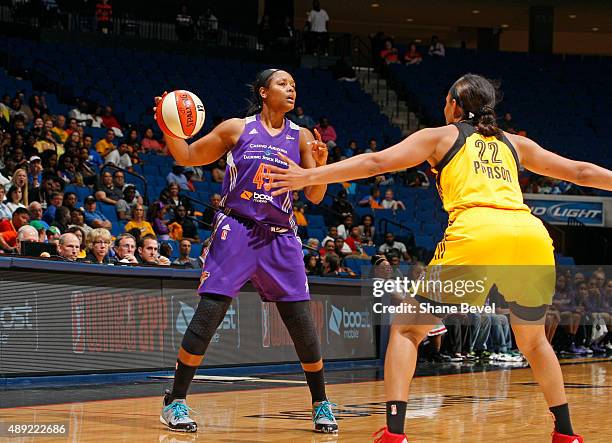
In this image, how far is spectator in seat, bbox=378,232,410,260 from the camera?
16.8 m

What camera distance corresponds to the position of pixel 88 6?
2381 cm

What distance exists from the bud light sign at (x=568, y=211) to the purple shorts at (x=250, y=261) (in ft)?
53.3

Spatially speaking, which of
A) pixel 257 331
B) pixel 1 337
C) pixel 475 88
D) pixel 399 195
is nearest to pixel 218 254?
pixel 475 88

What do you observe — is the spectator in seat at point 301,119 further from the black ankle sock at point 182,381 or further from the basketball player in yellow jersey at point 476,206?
the basketball player in yellow jersey at point 476,206

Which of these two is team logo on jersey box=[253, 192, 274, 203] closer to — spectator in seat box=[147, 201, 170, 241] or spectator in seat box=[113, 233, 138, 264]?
spectator in seat box=[113, 233, 138, 264]

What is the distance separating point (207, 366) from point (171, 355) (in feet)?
1.57

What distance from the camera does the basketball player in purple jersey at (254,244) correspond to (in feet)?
18.8

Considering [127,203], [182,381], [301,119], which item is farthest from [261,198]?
[301,119]

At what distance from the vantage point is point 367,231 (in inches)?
703

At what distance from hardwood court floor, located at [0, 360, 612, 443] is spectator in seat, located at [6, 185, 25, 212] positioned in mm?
5039

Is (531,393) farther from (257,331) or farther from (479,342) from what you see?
(479,342)

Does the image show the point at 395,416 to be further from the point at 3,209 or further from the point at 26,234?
the point at 3,209

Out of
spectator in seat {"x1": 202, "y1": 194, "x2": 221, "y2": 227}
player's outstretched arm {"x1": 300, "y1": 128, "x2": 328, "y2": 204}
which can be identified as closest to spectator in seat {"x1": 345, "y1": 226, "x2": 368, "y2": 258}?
spectator in seat {"x1": 202, "y1": 194, "x2": 221, "y2": 227}

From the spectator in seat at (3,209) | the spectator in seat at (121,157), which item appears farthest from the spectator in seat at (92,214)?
the spectator in seat at (121,157)
